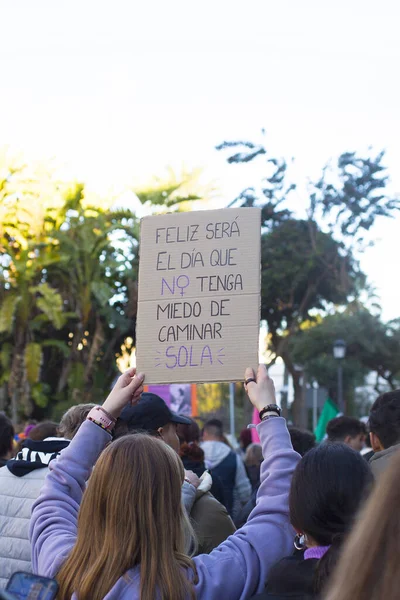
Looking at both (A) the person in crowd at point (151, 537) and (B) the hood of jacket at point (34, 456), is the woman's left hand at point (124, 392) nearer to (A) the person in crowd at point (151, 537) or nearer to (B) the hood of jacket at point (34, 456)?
(A) the person in crowd at point (151, 537)

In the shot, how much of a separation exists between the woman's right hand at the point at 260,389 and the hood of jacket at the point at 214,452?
5.22 m

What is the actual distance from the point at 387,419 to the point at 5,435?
1944 mm

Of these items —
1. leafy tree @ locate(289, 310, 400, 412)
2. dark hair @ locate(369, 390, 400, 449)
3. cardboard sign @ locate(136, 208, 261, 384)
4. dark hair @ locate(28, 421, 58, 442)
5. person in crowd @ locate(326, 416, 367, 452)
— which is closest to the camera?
cardboard sign @ locate(136, 208, 261, 384)

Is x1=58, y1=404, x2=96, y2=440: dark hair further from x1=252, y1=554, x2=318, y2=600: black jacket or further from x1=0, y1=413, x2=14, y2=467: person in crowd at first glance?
x1=252, y1=554, x2=318, y2=600: black jacket

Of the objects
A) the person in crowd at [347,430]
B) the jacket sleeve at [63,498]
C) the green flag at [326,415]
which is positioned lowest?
the jacket sleeve at [63,498]

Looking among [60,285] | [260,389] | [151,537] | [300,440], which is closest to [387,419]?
[300,440]

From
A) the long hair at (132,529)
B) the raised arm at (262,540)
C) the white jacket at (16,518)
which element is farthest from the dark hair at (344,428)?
the long hair at (132,529)

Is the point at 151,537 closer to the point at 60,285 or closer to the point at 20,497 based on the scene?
the point at 20,497

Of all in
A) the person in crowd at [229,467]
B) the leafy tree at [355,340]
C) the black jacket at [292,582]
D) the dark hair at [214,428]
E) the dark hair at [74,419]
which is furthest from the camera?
the leafy tree at [355,340]

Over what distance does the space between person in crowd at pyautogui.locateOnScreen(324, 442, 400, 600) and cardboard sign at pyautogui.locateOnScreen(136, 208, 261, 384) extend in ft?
5.39

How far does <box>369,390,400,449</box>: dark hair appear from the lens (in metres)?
4.12

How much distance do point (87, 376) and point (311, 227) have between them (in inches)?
298

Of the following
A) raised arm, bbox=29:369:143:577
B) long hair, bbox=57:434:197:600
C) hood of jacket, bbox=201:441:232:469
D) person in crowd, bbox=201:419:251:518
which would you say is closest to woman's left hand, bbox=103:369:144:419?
raised arm, bbox=29:369:143:577

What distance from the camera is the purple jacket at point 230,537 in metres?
2.34
